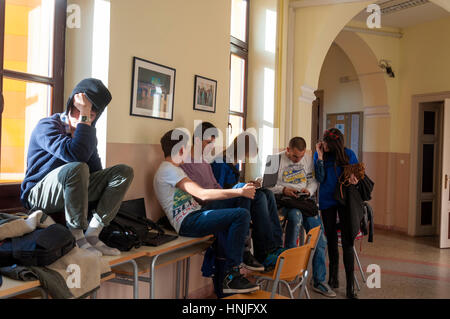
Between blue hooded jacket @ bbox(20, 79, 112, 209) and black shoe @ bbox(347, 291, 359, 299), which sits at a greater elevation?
blue hooded jacket @ bbox(20, 79, 112, 209)

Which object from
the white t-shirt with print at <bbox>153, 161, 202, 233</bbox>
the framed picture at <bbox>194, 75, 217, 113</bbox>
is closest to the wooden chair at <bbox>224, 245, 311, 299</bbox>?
the white t-shirt with print at <bbox>153, 161, 202, 233</bbox>

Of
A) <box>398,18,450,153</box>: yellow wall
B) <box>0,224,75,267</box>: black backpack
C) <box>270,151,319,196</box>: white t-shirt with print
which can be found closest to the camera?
<box>0,224,75,267</box>: black backpack

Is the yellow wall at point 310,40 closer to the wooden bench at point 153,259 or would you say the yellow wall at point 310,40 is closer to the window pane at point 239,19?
the window pane at point 239,19

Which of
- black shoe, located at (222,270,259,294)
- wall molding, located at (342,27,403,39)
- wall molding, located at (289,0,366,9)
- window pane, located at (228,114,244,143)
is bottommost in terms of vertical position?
black shoe, located at (222,270,259,294)

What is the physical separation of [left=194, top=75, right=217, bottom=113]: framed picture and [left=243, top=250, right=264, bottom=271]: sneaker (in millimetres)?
1354

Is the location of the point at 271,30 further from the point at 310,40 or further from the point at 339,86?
the point at 339,86

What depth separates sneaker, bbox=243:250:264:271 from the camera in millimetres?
2670

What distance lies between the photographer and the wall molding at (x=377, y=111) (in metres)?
6.66

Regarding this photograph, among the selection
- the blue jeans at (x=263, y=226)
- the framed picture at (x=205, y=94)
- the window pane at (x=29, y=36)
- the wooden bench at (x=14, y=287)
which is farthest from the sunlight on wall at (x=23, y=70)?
the blue jeans at (x=263, y=226)

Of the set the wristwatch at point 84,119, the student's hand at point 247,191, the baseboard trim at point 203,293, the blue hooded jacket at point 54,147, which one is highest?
the wristwatch at point 84,119

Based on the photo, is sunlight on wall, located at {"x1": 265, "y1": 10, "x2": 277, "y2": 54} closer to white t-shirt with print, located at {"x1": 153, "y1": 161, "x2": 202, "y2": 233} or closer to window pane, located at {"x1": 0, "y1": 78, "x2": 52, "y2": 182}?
white t-shirt with print, located at {"x1": 153, "y1": 161, "x2": 202, "y2": 233}

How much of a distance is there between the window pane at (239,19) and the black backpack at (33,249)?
133 inches

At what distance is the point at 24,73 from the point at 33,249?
3.81 feet
